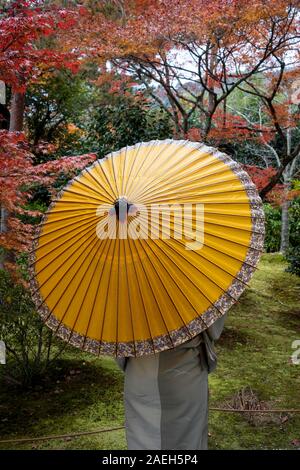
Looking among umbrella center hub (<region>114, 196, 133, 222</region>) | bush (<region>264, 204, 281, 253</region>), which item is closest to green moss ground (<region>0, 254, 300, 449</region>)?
umbrella center hub (<region>114, 196, 133, 222</region>)

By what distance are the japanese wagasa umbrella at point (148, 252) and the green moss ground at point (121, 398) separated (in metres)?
2.29

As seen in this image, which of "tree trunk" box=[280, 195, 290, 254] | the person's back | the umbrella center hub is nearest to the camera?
the umbrella center hub

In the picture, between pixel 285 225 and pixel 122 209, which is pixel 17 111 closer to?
pixel 122 209

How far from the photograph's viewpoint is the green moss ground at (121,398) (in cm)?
401

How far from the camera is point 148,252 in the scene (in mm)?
2000

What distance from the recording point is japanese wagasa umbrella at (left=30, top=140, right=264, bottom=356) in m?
2.00

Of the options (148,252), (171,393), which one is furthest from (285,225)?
(148,252)

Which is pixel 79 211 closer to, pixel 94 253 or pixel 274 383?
pixel 94 253

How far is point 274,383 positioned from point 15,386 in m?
2.95

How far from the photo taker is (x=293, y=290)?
1056 centimetres

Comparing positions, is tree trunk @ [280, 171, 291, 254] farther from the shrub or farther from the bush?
the shrub

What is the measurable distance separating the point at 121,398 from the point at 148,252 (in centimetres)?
332

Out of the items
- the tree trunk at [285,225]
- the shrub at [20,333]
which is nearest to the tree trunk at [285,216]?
the tree trunk at [285,225]

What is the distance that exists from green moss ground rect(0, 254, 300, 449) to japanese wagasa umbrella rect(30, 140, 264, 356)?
2294mm
